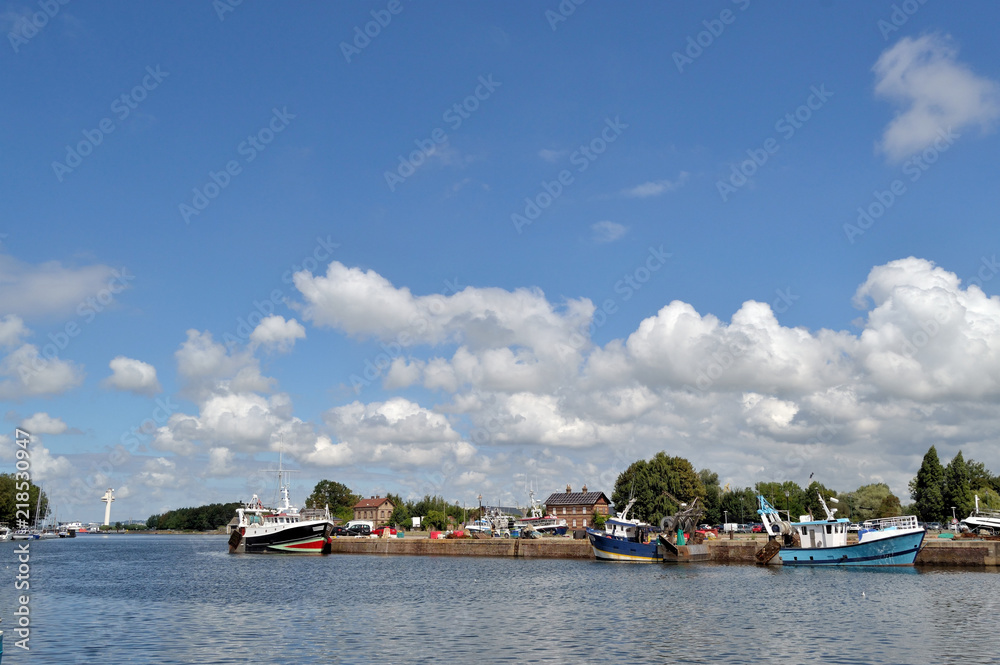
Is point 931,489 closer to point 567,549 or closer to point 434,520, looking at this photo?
point 567,549

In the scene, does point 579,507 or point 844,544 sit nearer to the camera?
point 844,544

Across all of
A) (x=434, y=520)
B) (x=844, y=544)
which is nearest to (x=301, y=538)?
(x=434, y=520)

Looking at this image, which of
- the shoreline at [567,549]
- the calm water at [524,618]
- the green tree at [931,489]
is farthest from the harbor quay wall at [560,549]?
the green tree at [931,489]

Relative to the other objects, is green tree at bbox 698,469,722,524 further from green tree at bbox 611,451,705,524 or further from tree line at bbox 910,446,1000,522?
tree line at bbox 910,446,1000,522

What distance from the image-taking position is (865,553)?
7431cm

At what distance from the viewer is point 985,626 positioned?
123ft

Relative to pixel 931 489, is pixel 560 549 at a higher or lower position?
lower

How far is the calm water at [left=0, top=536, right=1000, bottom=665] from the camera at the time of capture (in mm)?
32656

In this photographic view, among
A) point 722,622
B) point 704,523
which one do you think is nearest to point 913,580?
point 722,622

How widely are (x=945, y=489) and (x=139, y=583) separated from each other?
11909cm

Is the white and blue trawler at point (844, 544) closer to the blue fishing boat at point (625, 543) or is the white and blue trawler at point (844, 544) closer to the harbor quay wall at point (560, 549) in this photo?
the harbor quay wall at point (560, 549)

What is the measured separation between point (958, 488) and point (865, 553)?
60197 mm

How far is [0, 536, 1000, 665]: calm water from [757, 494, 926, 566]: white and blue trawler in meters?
3.41

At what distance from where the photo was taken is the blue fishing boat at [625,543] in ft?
291
